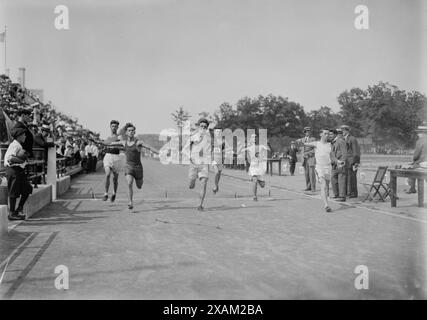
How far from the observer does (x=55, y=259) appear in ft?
19.8

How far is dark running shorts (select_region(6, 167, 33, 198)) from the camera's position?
8.66 m

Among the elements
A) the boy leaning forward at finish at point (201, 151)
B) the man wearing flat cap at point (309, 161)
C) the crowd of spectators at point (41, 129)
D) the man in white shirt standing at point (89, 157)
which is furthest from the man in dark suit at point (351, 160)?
the man in white shirt standing at point (89, 157)

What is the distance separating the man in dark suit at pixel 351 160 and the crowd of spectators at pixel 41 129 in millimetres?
6832

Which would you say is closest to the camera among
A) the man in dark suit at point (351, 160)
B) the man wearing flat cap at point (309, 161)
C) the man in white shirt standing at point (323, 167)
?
the man in white shirt standing at point (323, 167)

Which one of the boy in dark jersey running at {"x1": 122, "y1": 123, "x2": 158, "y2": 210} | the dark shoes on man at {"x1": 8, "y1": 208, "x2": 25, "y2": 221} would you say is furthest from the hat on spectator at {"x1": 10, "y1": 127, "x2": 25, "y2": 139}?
the boy in dark jersey running at {"x1": 122, "y1": 123, "x2": 158, "y2": 210}

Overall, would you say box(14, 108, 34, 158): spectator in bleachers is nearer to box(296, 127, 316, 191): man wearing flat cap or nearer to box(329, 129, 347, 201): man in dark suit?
box(329, 129, 347, 201): man in dark suit

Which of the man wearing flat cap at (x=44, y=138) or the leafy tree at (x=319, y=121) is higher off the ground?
the leafy tree at (x=319, y=121)

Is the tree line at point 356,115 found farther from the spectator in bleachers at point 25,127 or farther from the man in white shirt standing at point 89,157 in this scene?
the spectator in bleachers at point 25,127

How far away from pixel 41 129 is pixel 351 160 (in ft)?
28.9

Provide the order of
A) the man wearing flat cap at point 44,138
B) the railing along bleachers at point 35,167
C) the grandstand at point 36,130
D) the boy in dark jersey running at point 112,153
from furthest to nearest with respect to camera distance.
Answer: the boy in dark jersey running at point 112,153 → the man wearing flat cap at point 44,138 → the grandstand at point 36,130 → the railing along bleachers at point 35,167

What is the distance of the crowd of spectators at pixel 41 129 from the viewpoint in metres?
10.7

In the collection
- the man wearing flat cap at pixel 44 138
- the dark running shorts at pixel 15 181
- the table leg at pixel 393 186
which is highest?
the man wearing flat cap at pixel 44 138

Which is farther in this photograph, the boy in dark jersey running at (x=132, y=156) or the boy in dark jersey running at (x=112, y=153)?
the boy in dark jersey running at (x=112, y=153)

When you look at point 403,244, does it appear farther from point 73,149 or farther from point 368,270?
point 73,149
